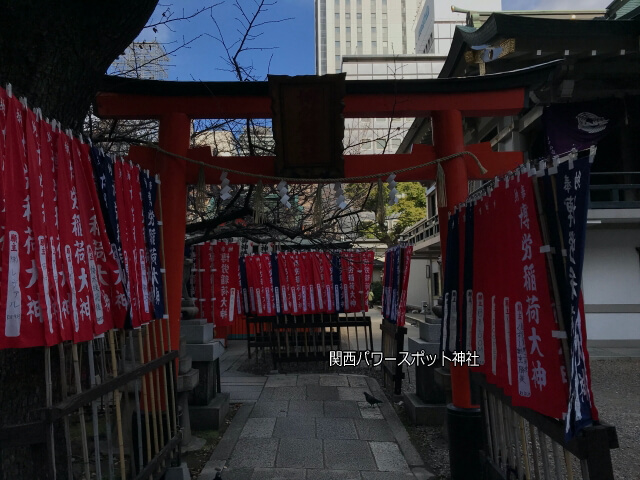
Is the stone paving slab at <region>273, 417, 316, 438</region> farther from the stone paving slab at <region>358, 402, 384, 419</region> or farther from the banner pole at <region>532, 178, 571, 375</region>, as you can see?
the banner pole at <region>532, 178, 571, 375</region>

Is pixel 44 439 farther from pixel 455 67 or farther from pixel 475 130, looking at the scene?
pixel 475 130

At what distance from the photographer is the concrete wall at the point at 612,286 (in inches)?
534

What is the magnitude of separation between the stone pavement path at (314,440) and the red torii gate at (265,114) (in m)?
1.26

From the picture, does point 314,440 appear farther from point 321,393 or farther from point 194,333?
point 321,393

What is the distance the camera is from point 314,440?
6195mm

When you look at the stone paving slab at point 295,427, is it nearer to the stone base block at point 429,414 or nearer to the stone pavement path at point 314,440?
the stone pavement path at point 314,440

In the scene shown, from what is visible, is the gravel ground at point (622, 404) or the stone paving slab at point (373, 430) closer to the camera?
the gravel ground at point (622, 404)

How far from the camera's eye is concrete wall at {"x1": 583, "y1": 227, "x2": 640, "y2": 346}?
1357 cm

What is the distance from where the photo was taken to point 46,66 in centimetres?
303

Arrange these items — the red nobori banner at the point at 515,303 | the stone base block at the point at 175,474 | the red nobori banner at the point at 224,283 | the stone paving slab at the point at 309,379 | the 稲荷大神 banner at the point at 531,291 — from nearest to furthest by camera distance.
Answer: the 稲荷大神 banner at the point at 531,291 < the red nobori banner at the point at 515,303 < the stone base block at the point at 175,474 < the stone paving slab at the point at 309,379 < the red nobori banner at the point at 224,283

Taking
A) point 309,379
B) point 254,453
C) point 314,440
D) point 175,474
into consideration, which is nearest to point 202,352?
point 254,453

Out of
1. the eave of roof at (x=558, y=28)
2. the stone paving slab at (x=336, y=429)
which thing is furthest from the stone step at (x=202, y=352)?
the eave of roof at (x=558, y=28)

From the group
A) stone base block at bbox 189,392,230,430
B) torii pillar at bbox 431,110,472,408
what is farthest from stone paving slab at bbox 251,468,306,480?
torii pillar at bbox 431,110,472,408

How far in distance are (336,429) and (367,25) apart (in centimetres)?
6066
